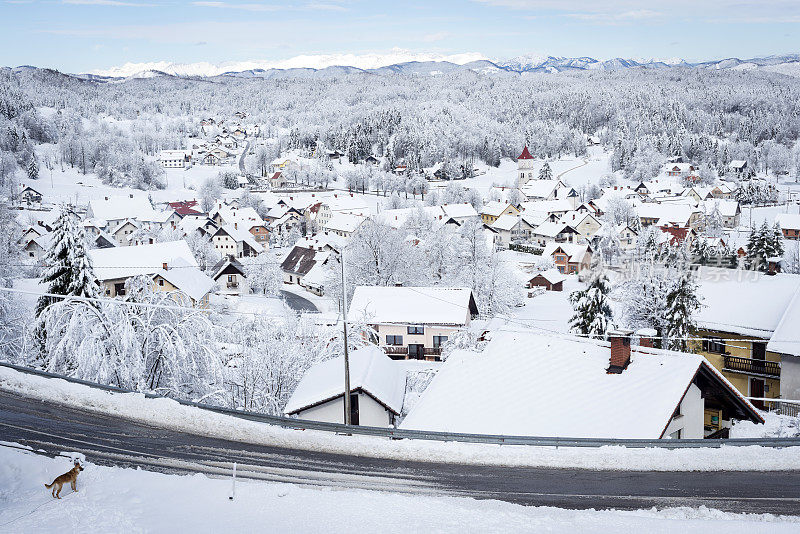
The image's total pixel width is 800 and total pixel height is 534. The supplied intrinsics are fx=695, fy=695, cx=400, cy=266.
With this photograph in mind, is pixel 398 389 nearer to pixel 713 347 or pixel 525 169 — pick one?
pixel 713 347

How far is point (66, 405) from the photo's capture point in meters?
8.71

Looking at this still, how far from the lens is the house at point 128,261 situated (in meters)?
35.7

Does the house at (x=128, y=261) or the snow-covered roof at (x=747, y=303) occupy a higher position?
the snow-covered roof at (x=747, y=303)

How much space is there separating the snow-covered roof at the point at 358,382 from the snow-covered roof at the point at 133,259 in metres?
22.0

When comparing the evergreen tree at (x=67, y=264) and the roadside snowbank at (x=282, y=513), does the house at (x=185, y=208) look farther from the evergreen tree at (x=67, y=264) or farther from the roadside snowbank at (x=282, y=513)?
the roadside snowbank at (x=282, y=513)

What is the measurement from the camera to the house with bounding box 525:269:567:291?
4484cm

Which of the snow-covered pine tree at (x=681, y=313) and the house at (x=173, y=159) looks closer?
the snow-covered pine tree at (x=681, y=313)

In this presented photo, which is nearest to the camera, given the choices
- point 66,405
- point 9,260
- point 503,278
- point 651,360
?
point 66,405

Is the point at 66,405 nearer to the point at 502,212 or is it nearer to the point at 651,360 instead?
the point at 651,360

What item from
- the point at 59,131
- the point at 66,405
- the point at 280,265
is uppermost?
the point at 59,131

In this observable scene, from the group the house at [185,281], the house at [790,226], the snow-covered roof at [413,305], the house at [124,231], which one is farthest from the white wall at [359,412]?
the house at [124,231]

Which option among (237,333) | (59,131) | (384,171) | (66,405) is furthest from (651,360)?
(59,131)

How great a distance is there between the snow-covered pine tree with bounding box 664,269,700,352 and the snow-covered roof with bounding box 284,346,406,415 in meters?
7.79

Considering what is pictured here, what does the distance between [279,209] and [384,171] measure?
115 feet
